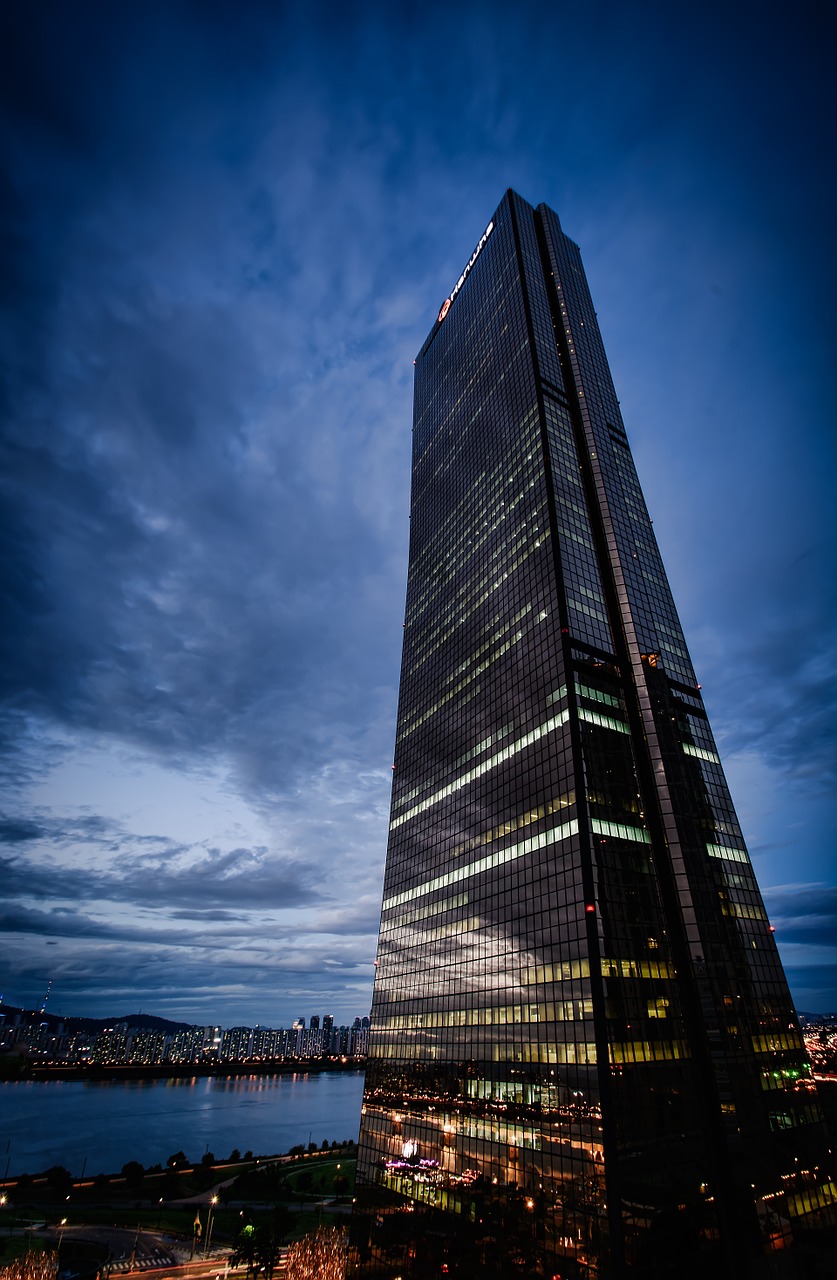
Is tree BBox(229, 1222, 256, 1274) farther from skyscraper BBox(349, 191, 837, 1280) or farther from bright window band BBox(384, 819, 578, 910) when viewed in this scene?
bright window band BBox(384, 819, 578, 910)

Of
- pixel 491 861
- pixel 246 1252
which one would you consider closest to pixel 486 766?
pixel 491 861

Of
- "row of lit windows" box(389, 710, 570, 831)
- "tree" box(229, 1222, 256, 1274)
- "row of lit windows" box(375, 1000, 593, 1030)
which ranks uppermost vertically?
"row of lit windows" box(389, 710, 570, 831)

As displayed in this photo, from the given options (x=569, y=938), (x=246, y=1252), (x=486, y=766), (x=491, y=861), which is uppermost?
(x=486, y=766)

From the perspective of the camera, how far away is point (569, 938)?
6028 centimetres

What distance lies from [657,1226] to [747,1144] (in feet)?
42.6

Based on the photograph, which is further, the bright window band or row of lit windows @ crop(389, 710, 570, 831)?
row of lit windows @ crop(389, 710, 570, 831)

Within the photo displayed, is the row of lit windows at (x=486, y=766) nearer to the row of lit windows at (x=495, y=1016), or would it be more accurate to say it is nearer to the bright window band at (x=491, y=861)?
the bright window band at (x=491, y=861)

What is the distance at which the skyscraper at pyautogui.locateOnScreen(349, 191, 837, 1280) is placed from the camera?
5253 centimetres

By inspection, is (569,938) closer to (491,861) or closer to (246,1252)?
(491,861)

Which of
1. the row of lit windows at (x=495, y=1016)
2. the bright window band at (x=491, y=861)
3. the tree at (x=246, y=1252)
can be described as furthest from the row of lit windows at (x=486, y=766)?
the tree at (x=246, y=1252)

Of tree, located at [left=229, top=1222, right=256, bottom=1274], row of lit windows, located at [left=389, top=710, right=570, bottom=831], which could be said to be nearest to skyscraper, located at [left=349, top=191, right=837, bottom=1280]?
row of lit windows, located at [left=389, top=710, right=570, bottom=831]

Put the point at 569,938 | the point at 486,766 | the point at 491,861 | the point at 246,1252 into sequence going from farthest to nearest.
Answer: the point at 486,766 < the point at 491,861 < the point at 246,1252 < the point at 569,938

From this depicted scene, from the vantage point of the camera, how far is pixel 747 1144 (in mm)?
55312

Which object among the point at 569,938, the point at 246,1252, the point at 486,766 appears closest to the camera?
the point at 569,938
